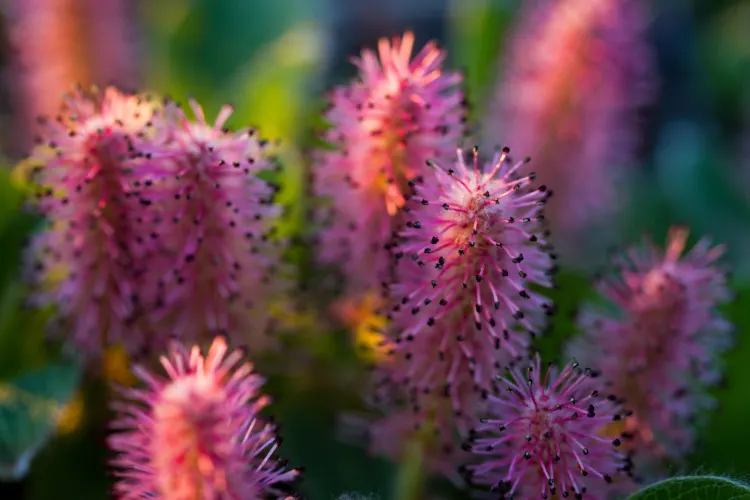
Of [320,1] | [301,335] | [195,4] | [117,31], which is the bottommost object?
[301,335]

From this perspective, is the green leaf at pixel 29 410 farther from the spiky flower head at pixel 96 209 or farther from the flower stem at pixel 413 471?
the flower stem at pixel 413 471

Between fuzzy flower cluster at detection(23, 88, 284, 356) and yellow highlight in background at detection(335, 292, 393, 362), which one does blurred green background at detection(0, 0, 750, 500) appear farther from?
fuzzy flower cluster at detection(23, 88, 284, 356)

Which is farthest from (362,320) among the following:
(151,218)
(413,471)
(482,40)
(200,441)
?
(482,40)

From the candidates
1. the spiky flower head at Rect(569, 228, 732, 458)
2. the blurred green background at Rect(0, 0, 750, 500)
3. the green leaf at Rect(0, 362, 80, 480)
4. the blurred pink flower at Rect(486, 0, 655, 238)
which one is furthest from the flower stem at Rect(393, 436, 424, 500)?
the blurred pink flower at Rect(486, 0, 655, 238)

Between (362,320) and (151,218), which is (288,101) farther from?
(151,218)

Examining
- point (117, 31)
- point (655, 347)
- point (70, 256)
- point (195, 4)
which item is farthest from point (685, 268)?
point (195, 4)

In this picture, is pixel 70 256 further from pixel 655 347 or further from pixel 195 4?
pixel 195 4
